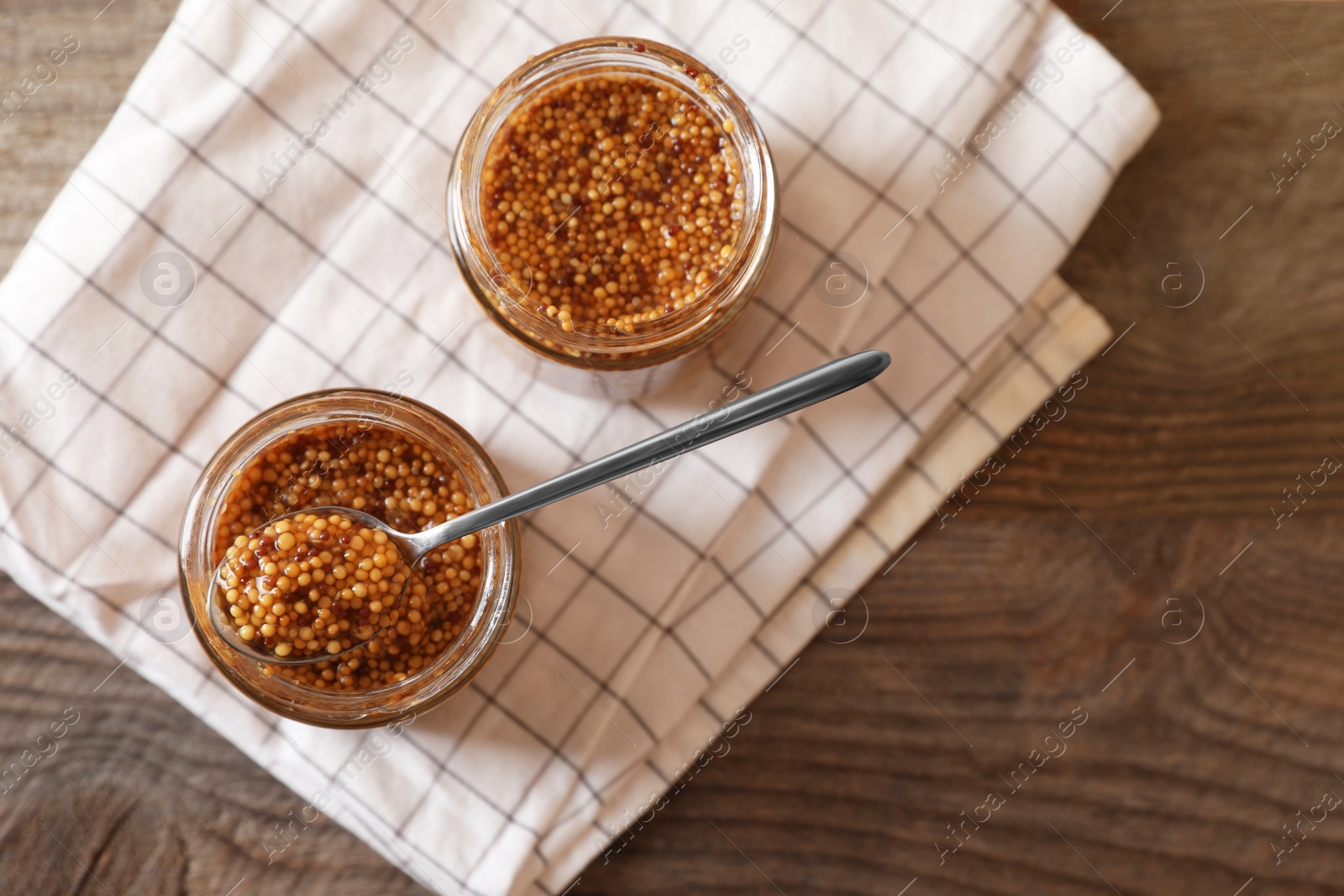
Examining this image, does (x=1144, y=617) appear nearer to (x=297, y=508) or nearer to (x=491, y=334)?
(x=491, y=334)

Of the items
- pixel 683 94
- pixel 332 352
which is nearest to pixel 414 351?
pixel 332 352

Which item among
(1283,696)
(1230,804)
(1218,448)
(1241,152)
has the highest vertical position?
(1241,152)

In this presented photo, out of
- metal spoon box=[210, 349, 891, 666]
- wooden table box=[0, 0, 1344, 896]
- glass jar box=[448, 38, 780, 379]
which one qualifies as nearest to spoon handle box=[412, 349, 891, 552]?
metal spoon box=[210, 349, 891, 666]

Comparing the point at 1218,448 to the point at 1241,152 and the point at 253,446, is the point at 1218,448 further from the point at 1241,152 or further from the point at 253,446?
the point at 253,446

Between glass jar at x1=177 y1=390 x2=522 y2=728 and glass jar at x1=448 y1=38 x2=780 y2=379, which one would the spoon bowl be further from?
glass jar at x1=448 y1=38 x2=780 y2=379

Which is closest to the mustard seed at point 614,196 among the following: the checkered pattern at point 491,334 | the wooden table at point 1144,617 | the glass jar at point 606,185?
the glass jar at point 606,185

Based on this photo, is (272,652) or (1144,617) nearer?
(272,652)

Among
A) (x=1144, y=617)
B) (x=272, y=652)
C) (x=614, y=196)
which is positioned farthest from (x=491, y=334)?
(x=1144, y=617)
